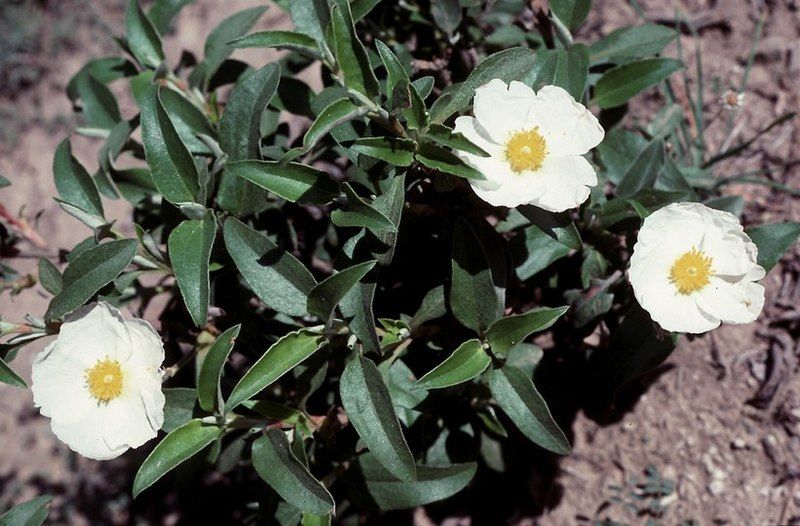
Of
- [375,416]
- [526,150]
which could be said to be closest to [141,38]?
[526,150]

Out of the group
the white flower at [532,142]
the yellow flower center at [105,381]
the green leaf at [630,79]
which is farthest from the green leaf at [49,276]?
the green leaf at [630,79]

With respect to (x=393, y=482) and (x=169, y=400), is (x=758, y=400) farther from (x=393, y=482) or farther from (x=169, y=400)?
(x=169, y=400)

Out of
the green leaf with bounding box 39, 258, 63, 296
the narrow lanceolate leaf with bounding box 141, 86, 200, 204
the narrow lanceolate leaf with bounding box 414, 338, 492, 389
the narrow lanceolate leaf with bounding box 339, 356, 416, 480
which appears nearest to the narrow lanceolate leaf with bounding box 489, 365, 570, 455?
the narrow lanceolate leaf with bounding box 414, 338, 492, 389

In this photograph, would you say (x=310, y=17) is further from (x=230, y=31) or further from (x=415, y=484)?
(x=415, y=484)

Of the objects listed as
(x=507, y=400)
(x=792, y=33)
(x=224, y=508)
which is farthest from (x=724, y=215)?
→ (x=224, y=508)

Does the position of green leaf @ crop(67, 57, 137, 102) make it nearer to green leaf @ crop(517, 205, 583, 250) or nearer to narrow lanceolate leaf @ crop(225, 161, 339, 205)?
narrow lanceolate leaf @ crop(225, 161, 339, 205)

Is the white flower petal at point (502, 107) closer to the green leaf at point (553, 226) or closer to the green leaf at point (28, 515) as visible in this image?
the green leaf at point (553, 226)
